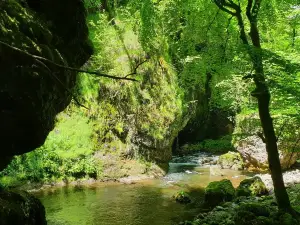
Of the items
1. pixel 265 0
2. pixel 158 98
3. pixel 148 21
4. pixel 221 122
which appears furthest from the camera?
pixel 221 122

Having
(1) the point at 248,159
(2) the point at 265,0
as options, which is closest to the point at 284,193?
(2) the point at 265,0

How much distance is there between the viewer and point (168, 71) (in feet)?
63.4

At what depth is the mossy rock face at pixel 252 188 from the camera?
12.9 meters

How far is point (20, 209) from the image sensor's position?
7.11 metres

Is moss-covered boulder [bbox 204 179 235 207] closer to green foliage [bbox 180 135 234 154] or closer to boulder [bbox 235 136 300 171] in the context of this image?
boulder [bbox 235 136 300 171]

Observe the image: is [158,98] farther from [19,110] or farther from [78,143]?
[19,110]

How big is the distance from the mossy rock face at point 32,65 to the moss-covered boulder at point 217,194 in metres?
6.91

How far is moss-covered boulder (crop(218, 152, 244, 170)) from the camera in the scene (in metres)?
19.3

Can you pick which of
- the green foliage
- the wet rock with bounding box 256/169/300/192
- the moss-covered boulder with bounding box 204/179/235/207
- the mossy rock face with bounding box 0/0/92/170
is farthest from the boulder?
the mossy rock face with bounding box 0/0/92/170

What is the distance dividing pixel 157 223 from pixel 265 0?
7.10m

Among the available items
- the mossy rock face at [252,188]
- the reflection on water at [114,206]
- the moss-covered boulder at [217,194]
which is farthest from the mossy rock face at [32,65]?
the mossy rock face at [252,188]

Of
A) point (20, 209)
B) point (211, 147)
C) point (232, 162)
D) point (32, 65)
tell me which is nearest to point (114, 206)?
point (20, 209)

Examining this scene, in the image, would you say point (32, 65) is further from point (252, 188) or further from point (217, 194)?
point (252, 188)

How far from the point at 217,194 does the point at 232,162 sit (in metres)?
7.85
